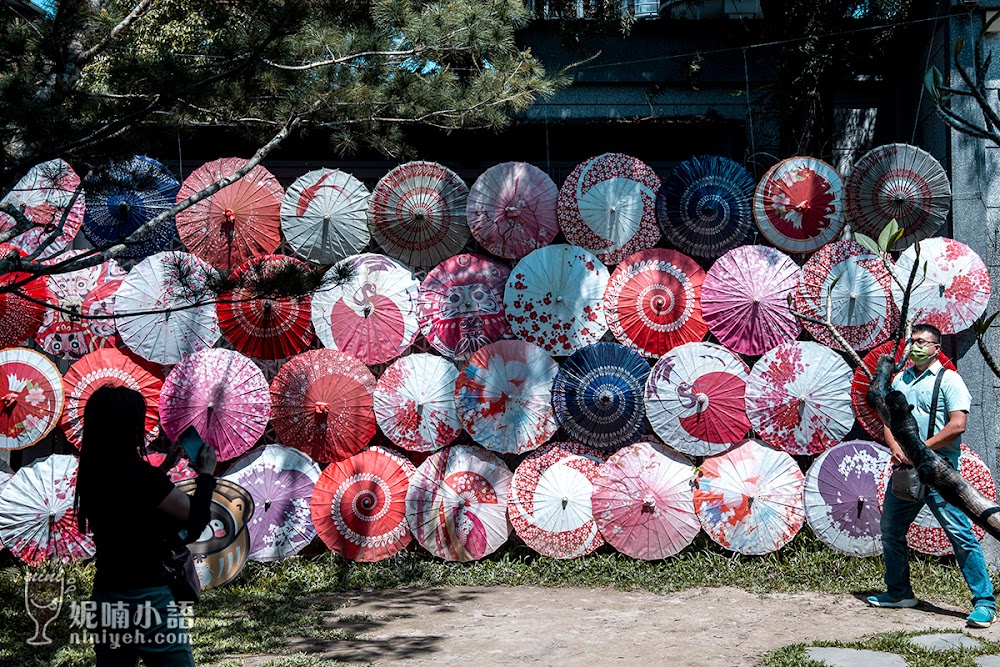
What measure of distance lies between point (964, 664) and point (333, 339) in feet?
15.1

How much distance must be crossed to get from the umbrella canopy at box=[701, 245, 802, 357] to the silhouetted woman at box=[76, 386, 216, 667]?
466 cm

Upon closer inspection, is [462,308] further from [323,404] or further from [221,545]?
[221,545]

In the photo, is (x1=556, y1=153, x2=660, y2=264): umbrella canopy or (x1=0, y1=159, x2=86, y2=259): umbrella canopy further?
(x1=556, y1=153, x2=660, y2=264): umbrella canopy

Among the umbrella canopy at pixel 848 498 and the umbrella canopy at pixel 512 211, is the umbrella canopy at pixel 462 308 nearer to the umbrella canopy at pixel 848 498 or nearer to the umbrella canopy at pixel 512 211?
the umbrella canopy at pixel 512 211

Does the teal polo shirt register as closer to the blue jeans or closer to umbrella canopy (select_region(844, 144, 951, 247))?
the blue jeans

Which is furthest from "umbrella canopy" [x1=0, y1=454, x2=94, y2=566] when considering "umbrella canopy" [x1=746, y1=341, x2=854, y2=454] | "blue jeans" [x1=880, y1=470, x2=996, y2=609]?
"blue jeans" [x1=880, y1=470, x2=996, y2=609]

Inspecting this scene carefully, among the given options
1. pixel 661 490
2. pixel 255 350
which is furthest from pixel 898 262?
pixel 255 350

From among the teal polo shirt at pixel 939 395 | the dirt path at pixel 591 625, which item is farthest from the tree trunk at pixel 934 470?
the teal polo shirt at pixel 939 395

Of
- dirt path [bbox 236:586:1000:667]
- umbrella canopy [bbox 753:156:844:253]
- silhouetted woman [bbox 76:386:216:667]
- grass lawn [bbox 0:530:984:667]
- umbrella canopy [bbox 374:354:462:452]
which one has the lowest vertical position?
dirt path [bbox 236:586:1000:667]

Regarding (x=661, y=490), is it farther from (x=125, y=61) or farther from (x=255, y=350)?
(x=125, y=61)

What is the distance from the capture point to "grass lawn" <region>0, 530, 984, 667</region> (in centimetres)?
572

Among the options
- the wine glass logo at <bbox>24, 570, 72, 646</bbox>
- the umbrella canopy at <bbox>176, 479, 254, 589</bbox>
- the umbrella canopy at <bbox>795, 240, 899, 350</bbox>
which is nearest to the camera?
the umbrella canopy at <bbox>176, 479, 254, 589</bbox>

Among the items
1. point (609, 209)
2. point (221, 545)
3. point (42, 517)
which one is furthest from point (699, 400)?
point (42, 517)

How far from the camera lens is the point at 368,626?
5.53m
